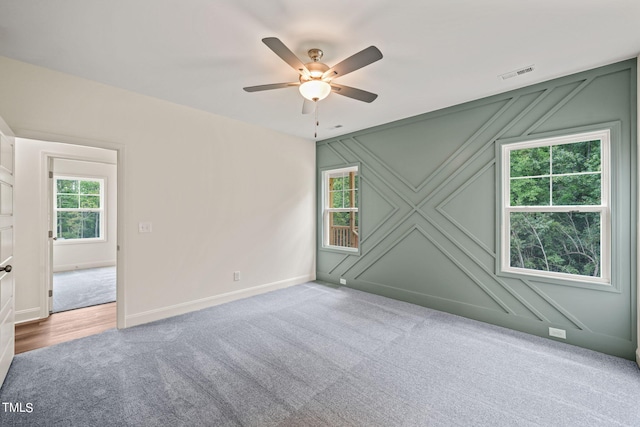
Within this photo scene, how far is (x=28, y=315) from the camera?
340 centimetres

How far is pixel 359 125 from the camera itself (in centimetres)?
449

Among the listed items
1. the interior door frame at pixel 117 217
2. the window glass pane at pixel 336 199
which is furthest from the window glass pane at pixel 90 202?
the window glass pane at pixel 336 199

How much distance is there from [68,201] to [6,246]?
212 inches

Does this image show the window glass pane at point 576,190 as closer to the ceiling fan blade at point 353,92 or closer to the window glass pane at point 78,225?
the ceiling fan blade at point 353,92

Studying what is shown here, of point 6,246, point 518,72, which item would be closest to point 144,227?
point 6,246

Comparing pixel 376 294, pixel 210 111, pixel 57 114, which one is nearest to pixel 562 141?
pixel 376 294

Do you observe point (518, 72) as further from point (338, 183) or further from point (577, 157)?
point (338, 183)

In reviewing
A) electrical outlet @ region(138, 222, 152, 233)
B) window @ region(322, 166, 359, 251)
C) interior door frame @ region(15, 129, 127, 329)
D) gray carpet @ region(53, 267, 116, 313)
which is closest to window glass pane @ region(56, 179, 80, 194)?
gray carpet @ region(53, 267, 116, 313)

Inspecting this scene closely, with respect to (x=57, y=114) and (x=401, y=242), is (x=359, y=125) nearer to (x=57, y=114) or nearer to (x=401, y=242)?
(x=401, y=242)

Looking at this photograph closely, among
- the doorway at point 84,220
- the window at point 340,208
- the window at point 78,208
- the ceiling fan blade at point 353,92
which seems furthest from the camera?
the window at point 78,208

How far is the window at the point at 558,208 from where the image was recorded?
9.09ft

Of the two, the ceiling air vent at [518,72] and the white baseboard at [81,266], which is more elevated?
the ceiling air vent at [518,72]

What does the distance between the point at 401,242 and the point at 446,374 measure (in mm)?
2133

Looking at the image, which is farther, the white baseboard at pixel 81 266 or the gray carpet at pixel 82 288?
the white baseboard at pixel 81 266
